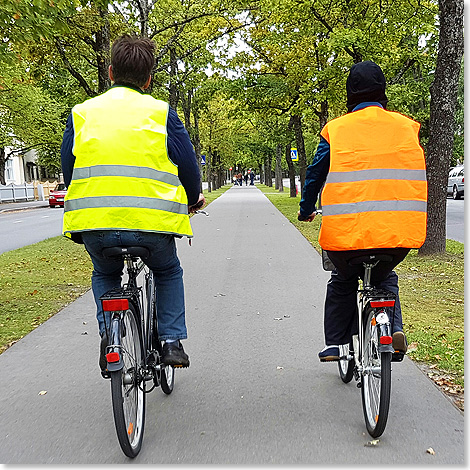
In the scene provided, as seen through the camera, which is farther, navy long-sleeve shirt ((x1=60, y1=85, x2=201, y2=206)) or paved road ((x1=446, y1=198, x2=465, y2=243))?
paved road ((x1=446, y1=198, x2=465, y2=243))

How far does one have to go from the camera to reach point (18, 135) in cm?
3778

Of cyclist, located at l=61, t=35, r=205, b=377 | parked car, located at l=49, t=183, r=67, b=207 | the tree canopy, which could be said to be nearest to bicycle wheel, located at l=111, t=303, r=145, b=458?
cyclist, located at l=61, t=35, r=205, b=377

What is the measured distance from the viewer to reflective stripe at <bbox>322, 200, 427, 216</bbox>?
3324 millimetres

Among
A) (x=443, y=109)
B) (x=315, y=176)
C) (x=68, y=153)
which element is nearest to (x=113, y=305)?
(x=68, y=153)

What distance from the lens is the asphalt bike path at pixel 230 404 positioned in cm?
323

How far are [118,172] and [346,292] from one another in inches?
67.5

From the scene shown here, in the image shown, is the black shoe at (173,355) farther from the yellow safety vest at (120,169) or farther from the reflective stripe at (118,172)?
the reflective stripe at (118,172)

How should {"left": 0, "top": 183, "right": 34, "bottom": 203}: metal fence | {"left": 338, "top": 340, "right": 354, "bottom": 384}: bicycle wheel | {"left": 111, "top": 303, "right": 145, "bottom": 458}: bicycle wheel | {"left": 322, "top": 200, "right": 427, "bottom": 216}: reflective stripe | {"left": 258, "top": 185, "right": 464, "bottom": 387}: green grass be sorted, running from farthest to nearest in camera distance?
1. {"left": 0, "top": 183, "right": 34, "bottom": 203}: metal fence
2. {"left": 258, "top": 185, "right": 464, "bottom": 387}: green grass
3. {"left": 338, "top": 340, "right": 354, "bottom": 384}: bicycle wheel
4. {"left": 322, "top": 200, "right": 427, "bottom": 216}: reflective stripe
5. {"left": 111, "top": 303, "right": 145, "bottom": 458}: bicycle wheel

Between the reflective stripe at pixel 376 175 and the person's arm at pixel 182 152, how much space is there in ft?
2.62

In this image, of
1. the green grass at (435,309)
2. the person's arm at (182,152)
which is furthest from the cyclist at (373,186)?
the green grass at (435,309)

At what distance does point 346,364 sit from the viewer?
423 centimetres

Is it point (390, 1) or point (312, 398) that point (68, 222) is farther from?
point (390, 1)

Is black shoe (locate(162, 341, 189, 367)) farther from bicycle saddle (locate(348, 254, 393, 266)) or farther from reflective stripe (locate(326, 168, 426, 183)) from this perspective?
reflective stripe (locate(326, 168, 426, 183))

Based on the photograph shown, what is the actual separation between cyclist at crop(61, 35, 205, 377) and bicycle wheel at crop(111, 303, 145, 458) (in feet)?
0.44
